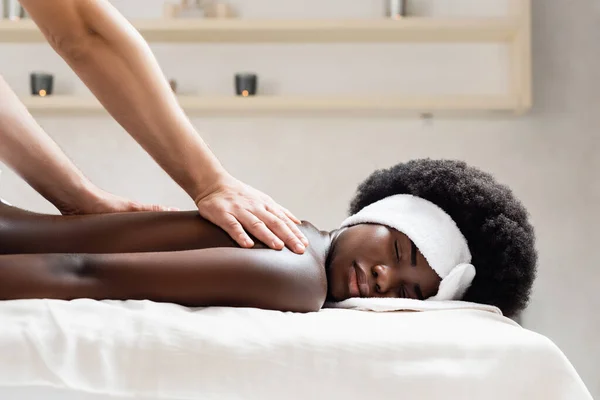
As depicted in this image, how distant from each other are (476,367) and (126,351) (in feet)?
1.44

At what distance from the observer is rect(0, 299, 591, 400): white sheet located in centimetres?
82

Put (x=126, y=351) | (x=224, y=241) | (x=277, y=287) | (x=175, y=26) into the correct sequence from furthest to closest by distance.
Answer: (x=175, y=26) → (x=224, y=241) → (x=277, y=287) → (x=126, y=351)

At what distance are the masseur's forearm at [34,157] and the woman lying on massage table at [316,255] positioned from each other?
154mm

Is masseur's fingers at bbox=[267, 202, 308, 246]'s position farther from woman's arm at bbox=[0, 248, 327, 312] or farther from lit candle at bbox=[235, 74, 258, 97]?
lit candle at bbox=[235, 74, 258, 97]

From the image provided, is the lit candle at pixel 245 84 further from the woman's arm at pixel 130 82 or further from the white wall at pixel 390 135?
the woman's arm at pixel 130 82

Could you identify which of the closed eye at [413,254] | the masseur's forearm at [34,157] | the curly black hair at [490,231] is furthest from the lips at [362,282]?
the masseur's forearm at [34,157]

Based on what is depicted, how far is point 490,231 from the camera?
1.50 meters

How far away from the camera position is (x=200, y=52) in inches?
126

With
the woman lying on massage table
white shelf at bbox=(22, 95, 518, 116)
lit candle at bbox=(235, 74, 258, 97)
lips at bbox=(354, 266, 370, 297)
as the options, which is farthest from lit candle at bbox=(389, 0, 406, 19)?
lips at bbox=(354, 266, 370, 297)

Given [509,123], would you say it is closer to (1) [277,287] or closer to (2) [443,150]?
(2) [443,150]

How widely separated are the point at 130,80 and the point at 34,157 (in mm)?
286

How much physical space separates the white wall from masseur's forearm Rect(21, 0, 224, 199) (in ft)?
5.74

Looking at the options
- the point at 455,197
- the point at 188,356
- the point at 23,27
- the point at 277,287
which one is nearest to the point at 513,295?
the point at 455,197

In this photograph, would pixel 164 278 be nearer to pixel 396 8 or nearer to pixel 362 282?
pixel 362 282
